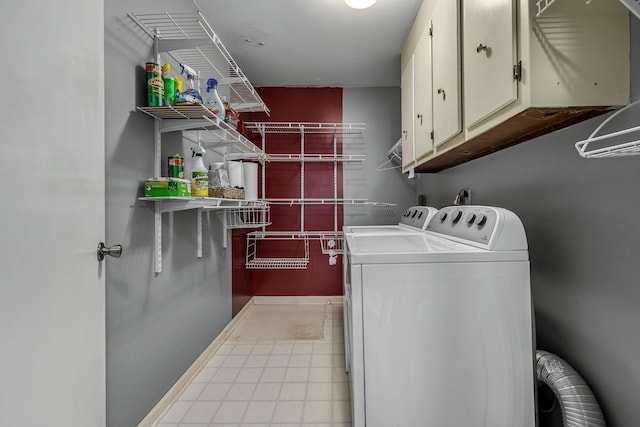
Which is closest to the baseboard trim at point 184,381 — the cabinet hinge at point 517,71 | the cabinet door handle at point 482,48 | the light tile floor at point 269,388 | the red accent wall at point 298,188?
the light tile floor at point 269,388

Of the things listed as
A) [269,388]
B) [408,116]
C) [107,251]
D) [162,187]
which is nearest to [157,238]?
[162,187]

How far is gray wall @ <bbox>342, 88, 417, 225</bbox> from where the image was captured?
3270 millimetres

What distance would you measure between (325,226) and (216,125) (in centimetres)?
195

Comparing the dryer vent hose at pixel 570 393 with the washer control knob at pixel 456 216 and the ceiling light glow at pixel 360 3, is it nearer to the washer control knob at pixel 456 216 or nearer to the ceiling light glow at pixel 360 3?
the washer control knob at pixel 456 216

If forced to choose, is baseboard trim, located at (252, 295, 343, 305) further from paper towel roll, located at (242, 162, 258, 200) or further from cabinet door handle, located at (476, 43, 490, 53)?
cabinet door handle, located at (476, 43, 490, 53)

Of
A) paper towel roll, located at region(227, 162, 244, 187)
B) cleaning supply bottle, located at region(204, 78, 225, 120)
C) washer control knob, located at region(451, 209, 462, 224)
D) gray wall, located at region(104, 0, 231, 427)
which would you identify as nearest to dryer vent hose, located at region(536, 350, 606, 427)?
washer control knob, located at region(451, 209, 462, 224)

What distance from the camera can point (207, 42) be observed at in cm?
145

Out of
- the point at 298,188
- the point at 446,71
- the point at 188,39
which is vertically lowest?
the point at 298,188

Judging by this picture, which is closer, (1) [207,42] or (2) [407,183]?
(1) [207,42]

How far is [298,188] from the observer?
3287 millimetres

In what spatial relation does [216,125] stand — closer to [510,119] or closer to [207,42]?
[207,42]

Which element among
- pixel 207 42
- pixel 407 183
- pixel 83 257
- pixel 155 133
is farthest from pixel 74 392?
pixel 407 183

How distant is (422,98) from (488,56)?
83 cm

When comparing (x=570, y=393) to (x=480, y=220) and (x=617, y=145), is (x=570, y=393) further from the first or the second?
(x=617, y=145)
